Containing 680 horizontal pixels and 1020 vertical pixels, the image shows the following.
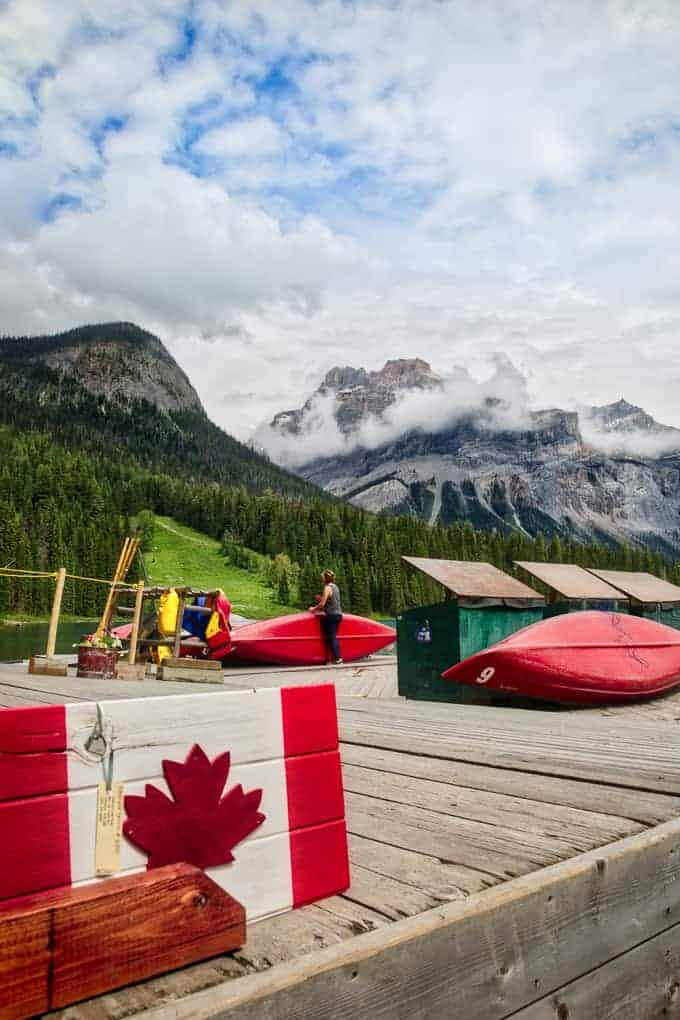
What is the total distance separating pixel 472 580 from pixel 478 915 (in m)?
8.88

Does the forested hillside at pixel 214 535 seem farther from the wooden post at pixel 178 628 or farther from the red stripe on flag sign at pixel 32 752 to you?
the red stripe on flag sign at pixel 32 752

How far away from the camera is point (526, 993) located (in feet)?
7.03

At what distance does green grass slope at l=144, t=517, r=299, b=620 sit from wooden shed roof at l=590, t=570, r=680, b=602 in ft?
316

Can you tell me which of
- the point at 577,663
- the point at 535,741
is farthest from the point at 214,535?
the point at 535,741

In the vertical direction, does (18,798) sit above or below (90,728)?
below

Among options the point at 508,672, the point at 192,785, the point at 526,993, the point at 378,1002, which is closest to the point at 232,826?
the point at 192,785

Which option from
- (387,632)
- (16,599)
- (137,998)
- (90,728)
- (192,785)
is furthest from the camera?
(16,599)

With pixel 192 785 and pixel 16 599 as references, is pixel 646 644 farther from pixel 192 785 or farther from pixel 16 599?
pixel 16 599

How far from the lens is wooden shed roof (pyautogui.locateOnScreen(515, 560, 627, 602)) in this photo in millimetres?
11109

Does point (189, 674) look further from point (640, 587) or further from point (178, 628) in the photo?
point (640, 587)

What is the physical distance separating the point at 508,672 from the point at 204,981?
7.86 metres

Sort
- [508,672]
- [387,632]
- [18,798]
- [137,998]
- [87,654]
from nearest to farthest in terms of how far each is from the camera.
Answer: [137,998]
[18,798]
[508,672]
[87,654]
[387,632]

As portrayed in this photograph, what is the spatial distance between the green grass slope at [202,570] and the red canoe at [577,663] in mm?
98443

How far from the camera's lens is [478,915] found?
6.61ft
